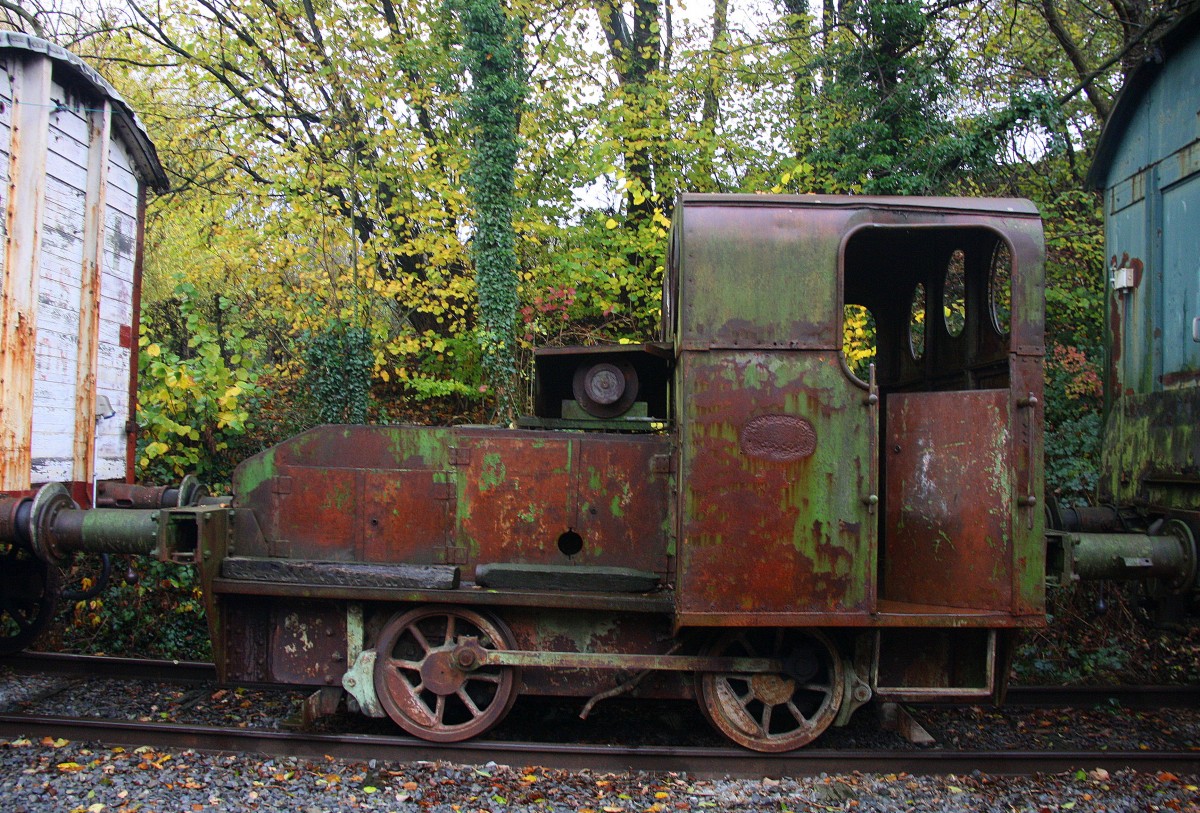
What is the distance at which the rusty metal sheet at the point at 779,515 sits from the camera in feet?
13.9

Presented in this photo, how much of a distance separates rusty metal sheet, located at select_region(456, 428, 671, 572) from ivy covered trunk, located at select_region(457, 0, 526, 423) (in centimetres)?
453

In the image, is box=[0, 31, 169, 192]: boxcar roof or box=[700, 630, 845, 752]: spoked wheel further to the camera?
box=[0, 31, 169, 192]: boxcar roof

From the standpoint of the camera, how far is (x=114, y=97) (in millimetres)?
6211

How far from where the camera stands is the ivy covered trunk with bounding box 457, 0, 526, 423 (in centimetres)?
951

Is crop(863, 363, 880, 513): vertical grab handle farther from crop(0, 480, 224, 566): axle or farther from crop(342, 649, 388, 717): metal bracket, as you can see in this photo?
crop(0, 480, 224, 566): axle

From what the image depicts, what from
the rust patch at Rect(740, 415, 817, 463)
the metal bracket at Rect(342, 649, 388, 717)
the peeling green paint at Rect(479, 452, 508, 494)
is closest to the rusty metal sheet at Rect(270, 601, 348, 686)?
the metal bracket at Rect(342, 649, 388, 717)

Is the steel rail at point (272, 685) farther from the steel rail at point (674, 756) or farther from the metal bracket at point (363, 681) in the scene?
the metal bracket at point (363, 681)

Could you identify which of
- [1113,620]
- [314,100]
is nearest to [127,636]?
[314,100]

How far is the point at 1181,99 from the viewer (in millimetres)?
5922

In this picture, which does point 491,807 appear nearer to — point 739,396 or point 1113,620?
point 739,396

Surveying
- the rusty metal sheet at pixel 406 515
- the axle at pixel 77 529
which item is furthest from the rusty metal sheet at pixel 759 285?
the axle at pixel 77 529

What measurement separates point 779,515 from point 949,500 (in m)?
1.00

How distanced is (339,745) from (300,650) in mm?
650

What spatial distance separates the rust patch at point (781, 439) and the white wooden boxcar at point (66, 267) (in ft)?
15.9
